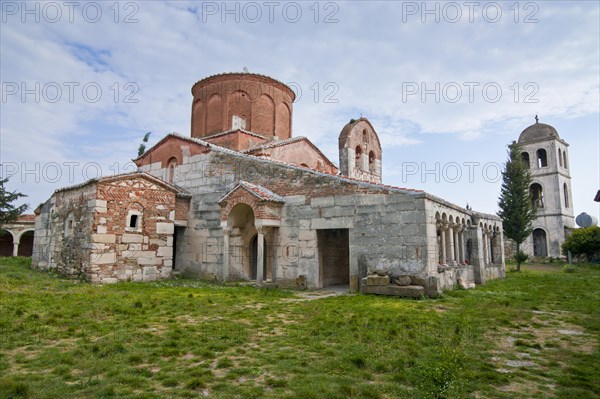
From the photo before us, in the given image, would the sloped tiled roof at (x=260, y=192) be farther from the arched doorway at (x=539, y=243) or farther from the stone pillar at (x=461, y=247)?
the arched doorway at (x=539, y=243)

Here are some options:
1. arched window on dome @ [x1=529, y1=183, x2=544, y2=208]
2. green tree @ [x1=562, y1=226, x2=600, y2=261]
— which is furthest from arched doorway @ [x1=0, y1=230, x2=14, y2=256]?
arched window on dome @ [x1=529, y1=183, x2=544, y2=208]

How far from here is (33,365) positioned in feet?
14.6

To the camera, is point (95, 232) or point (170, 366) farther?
point (95, 232)

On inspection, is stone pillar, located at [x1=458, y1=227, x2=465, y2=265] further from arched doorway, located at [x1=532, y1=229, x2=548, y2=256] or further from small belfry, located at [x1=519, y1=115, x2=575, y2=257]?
arched doorway, located at [x1=532, y1=229, x2=548, y2=256]

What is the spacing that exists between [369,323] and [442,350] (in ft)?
5.56

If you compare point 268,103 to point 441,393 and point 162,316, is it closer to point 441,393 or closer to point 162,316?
point 162,316

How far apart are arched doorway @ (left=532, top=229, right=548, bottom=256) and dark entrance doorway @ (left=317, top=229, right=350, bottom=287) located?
25060 millimetres

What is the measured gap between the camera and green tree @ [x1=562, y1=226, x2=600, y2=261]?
79.9 feet

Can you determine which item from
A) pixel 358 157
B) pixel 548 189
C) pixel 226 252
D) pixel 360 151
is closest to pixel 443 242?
pixel 226 252

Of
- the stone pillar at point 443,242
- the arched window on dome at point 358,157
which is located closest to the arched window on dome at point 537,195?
the arched window on dome at point 358,157

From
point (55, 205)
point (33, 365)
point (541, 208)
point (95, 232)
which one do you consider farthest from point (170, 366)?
point (541, 208)

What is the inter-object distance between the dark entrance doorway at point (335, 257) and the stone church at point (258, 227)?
0.13 feet

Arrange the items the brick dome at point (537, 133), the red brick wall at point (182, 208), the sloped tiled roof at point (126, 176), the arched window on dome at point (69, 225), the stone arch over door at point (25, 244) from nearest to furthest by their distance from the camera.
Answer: the sloped tiled roof at point (126, 176), the arched window on dome at point (69, 225), the red brick wall at point (182, 208), the stone arch over door at point (25, 244), the brick dome at point (537, 133)

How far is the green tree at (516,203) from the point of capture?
24469mm
